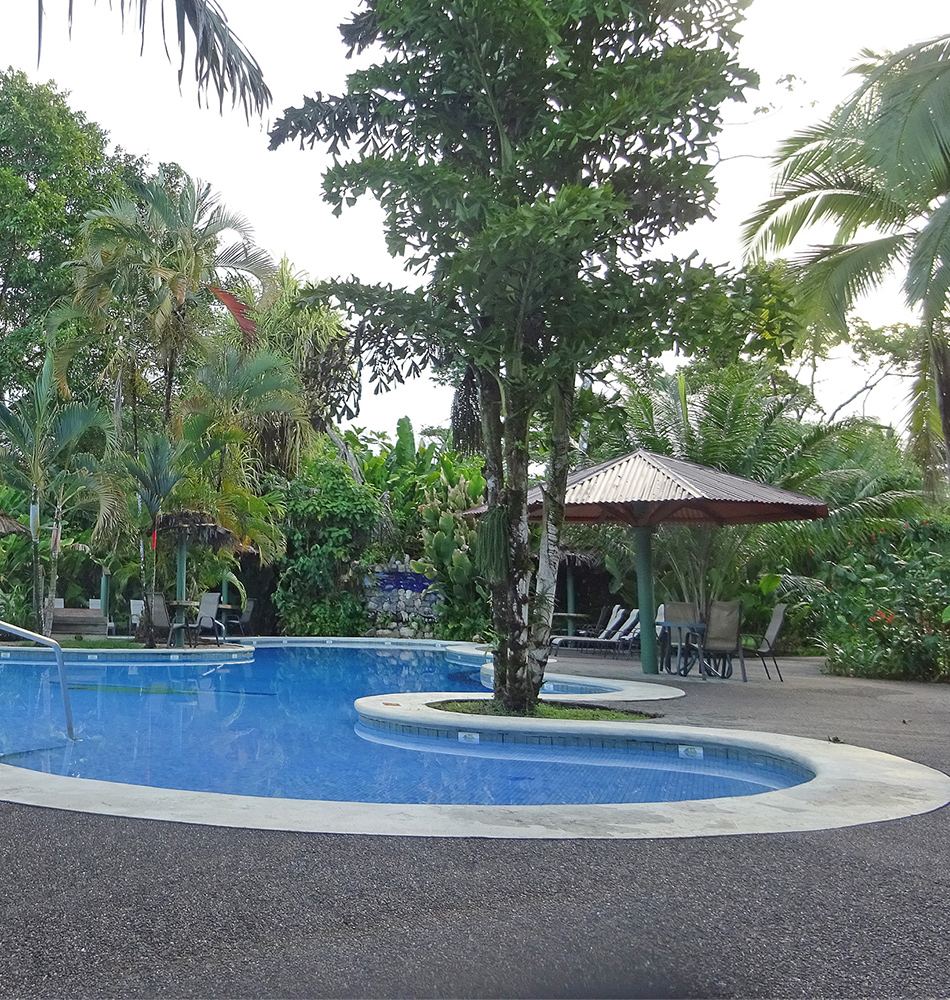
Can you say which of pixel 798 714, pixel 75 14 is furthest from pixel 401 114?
pixel 798 714

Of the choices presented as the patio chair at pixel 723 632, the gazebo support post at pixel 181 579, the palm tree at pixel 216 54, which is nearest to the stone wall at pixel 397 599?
the gazebo support post at pixel 181 579

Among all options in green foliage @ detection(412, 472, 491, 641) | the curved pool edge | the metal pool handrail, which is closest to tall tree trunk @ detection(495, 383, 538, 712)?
the curved pool edge

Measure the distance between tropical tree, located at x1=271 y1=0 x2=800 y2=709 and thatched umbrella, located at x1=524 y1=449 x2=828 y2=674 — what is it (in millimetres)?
3121

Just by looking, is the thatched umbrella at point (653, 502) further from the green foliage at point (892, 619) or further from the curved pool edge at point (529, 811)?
the curved pool edge at point (529, 811)

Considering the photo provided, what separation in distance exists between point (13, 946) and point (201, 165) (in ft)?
67.4

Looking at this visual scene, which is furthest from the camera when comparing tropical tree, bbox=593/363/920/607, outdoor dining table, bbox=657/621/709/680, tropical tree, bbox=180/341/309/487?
tropical tree, bbox=180/341/309/487

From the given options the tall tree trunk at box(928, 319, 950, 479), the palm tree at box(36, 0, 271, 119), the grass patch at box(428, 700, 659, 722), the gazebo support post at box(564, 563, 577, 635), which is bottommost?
A: the grass patch at box(428, 700, 659, 722)

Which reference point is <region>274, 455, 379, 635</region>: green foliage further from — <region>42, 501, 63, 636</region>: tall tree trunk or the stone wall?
<region>42, 501, 63, 636</region>: tall tree trunk

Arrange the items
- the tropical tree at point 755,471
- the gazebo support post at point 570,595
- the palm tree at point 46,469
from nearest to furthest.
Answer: the palm tree at point 46,469
the tropical tree at point 755,471
the gazebo support post at point 570,595

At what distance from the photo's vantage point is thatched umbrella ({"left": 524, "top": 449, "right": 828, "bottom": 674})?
10.8m

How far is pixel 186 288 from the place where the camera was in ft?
51.9

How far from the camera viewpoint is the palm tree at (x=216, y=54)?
4.28 metres

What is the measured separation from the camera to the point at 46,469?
50.9ft

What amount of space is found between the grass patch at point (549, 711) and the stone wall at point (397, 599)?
1058 centimetres
